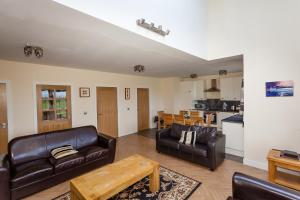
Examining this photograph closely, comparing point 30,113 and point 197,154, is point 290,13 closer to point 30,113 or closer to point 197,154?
point 197,154

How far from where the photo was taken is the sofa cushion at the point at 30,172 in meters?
2.18

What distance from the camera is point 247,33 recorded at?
10.4 feet

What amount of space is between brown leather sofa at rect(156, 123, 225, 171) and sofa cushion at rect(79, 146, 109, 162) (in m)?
1.41

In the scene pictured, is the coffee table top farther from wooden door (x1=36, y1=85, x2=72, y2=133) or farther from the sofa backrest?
wooden door (x1=36, y1=85, x2=72, y2=133)

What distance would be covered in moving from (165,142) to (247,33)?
119 inches

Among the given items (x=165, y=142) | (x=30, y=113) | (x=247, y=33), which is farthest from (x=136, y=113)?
(x=247, y=33)

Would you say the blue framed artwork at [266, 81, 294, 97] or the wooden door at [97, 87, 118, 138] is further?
the wooden door at [97, 87, 118, 138]

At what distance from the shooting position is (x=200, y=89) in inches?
268

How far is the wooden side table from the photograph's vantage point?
2278 millimetres

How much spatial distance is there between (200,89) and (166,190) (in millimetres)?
5205

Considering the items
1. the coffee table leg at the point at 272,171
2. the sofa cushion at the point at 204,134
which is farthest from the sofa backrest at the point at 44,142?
the coffee table leg at the point at 272,171

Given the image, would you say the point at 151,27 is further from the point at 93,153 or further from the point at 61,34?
the point at 93,153

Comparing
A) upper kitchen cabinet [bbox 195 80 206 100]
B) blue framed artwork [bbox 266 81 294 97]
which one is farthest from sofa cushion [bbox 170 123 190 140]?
upper kitchen cabinet [bbox 195 80 206 100]

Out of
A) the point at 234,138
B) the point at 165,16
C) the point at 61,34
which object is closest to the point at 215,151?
the point at 234,138
